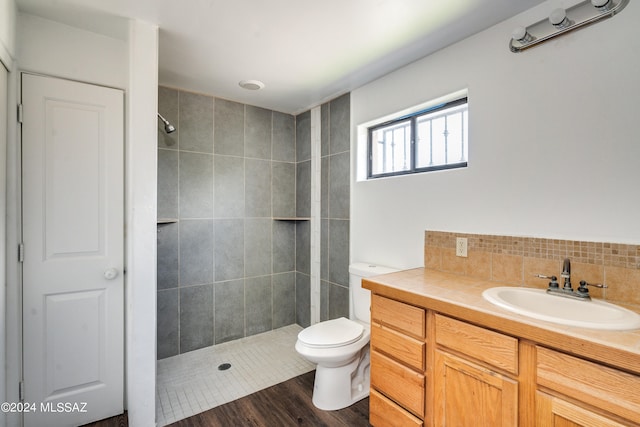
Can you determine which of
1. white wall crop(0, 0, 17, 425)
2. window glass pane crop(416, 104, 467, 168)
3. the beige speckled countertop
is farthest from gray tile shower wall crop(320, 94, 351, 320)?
white wall crop(0, 0, 17, 425)

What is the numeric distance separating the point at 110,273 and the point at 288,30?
181cm

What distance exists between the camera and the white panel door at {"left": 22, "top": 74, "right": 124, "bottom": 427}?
64.8 inches

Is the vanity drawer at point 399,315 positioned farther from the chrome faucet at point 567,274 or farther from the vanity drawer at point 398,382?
the chrome faucet at point 567,274

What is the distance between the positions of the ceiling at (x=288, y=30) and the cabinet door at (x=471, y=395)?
169 cm

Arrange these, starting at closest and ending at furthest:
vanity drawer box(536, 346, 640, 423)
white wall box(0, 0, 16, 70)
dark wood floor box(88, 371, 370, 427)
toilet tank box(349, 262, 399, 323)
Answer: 1. vanity drawer box(536, 346, 640, 423)
2. white wall box(0, 0, 16, 70)
3. dark wood floor box(88, 371, 370, 427)
4. toilet tank box(349, 262, 399, 323)

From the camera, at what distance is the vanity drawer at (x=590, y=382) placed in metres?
0.86

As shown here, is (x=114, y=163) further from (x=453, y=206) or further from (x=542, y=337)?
(x=542, y=337)

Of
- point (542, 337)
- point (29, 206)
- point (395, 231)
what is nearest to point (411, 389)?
point (542, 337)

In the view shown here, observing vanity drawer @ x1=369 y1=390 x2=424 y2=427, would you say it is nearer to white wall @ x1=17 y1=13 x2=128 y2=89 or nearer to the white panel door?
the white panel door

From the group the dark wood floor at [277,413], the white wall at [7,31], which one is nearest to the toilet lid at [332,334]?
the dark wood floor at [277,413]

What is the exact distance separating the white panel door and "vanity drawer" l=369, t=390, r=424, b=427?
61.4 inches

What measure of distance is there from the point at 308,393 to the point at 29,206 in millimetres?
2053

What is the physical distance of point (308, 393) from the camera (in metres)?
2.08

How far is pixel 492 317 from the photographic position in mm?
1146
